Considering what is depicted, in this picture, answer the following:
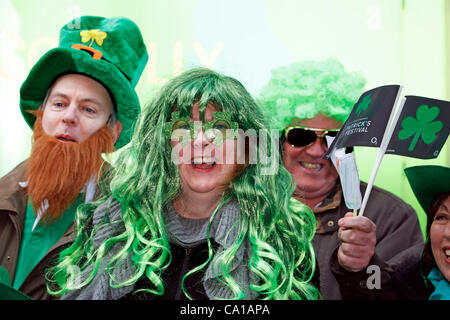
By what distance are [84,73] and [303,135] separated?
897mm

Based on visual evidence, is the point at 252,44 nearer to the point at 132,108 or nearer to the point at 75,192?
the point at 132,108

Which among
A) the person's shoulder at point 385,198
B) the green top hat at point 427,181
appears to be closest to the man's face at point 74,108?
the person's shoulder at point 385,198

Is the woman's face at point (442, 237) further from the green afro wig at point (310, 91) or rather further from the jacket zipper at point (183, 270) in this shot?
the jacket zipper at point (183, 270)

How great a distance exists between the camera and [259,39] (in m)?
2.35

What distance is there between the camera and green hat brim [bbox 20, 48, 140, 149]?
7.14ft

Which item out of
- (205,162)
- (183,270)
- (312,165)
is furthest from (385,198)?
(183,270)

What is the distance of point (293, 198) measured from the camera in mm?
2062

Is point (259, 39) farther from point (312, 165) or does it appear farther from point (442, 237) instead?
point (442, 237)

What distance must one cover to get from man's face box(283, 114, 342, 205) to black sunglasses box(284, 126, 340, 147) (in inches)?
0.5

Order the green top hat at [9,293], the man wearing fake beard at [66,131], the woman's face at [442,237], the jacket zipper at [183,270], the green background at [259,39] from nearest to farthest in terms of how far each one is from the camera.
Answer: the green top hat at [9,293]
the jacket zipper at [183,270]
the woman's face at [442,237]
the man wearing fake beard at [66,131]
the green background at [259,39]

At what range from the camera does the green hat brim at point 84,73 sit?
7.14ft

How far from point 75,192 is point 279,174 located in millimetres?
799

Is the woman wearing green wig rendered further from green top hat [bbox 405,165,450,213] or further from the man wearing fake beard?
green top hat [bbox 405,165,450,213]

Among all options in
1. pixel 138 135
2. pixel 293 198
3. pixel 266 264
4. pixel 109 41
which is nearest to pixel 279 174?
pixel 293 198
